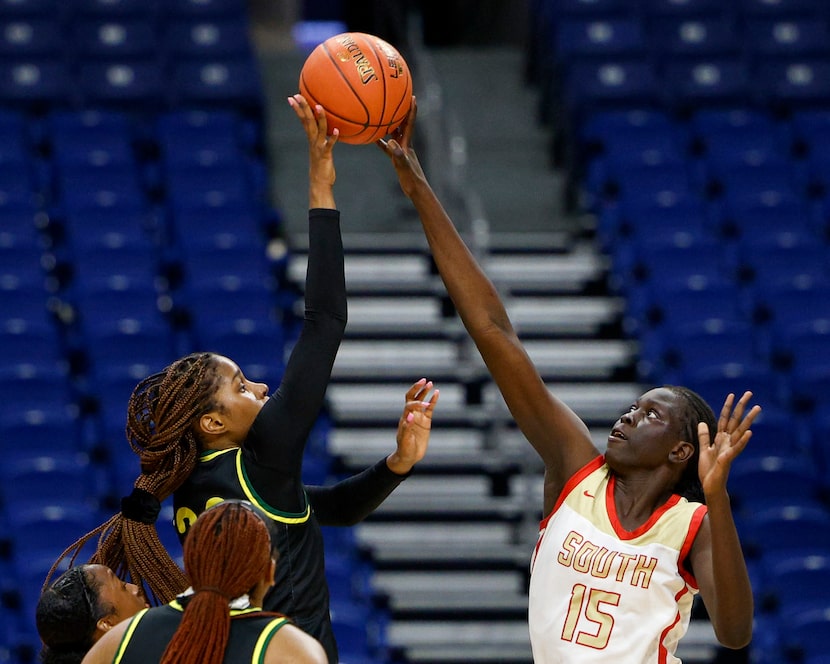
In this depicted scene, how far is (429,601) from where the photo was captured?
23.3ft


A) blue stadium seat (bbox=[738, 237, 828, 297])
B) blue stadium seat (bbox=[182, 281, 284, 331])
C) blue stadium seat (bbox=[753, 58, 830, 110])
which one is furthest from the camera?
blue stadium seat (bbox=[753, 58, 830, 110])

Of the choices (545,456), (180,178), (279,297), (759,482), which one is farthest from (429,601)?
(545,456)

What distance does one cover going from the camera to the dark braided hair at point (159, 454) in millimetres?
2904

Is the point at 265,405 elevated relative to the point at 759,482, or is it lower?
elevated

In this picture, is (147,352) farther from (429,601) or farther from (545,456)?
(545,456)

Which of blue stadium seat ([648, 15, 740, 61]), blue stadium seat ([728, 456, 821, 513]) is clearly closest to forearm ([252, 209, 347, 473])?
blue stadium seat ([728, 456, 821, 513])

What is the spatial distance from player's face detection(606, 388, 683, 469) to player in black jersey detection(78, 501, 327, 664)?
90 centimetres

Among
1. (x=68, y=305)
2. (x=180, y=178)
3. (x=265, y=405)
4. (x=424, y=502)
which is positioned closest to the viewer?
(x=265, y=405)

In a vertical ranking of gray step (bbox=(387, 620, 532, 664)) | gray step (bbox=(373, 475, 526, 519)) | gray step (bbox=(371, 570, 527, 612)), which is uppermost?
gray step (bbox=(373, 475, 526, 519))

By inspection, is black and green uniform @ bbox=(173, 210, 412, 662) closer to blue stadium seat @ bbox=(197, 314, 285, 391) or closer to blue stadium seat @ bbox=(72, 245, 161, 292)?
blue stadium seat @ bbox=(197, 314, 285, 391)

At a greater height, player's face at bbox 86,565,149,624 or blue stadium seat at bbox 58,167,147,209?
blue stadium seat at bbox 58,167,147,209

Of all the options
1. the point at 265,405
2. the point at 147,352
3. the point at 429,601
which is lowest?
the point at 429,601

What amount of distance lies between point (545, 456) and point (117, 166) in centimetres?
661

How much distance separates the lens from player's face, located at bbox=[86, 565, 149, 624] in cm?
283
